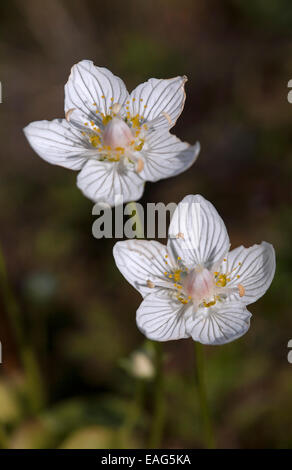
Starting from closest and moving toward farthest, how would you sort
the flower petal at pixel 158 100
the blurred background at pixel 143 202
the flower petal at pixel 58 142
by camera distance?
the flower petal at pixel 58 142 < the flower petal at pixel 158 100 < the blurred background at pixel 143 202

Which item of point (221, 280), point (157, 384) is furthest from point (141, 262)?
point (157, 384)

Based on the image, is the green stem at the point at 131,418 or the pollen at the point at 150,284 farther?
the green stem at the point at 131,418

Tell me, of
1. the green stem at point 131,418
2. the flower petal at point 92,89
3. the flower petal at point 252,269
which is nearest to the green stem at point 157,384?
the green stem at point 131,418

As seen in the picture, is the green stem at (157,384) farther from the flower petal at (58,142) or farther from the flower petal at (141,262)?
the flower petal at (58,142)

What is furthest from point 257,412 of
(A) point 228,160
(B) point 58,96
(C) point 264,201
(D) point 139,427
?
(B) point 58,96

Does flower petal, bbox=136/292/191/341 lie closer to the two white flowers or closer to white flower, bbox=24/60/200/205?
the two white flowers

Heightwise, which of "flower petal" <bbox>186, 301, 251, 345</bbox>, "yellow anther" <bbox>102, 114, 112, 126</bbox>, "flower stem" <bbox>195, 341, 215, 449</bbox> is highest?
"yellow anther" <bbox>102, 114, 112, 126</bbox>

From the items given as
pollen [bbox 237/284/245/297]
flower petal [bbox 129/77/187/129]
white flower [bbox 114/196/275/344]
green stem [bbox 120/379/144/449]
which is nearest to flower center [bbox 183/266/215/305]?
white flower [bbox 114/196/275/344]
